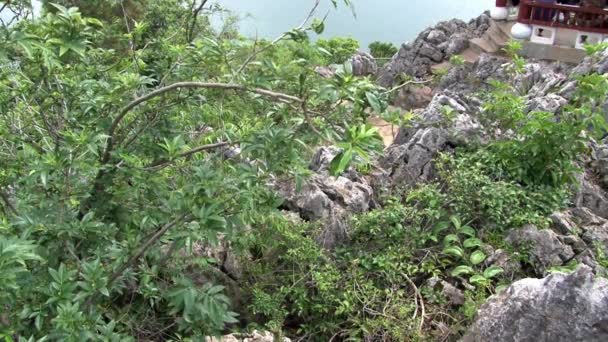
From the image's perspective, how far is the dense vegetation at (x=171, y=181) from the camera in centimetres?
241

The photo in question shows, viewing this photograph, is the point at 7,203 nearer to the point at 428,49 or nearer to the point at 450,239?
the point at 450,239

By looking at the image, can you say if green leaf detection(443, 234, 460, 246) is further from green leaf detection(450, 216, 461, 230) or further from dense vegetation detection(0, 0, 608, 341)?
dense vegetation detection(0, 0, 608, 341)

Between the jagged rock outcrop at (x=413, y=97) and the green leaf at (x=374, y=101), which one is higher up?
the green leaf at (x=374, y=101)

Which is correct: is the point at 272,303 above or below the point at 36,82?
below

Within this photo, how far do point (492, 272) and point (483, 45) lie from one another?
10098 mm

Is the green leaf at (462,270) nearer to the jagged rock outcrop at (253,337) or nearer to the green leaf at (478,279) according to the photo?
the green leaf at (478,279)

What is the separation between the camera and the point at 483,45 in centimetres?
1366

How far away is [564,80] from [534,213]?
379 cm

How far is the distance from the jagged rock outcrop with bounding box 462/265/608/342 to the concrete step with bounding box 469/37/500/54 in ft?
33.8

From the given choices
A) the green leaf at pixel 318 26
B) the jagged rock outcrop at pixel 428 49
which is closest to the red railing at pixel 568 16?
the jagged rock outcrop at pixel 428 49

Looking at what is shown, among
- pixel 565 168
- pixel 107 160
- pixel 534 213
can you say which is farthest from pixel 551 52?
pixel 107 160

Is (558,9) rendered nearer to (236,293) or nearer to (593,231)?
(593,231)

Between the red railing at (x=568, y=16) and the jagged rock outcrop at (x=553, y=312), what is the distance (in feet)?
27.4

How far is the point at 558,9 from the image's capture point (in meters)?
10.9
